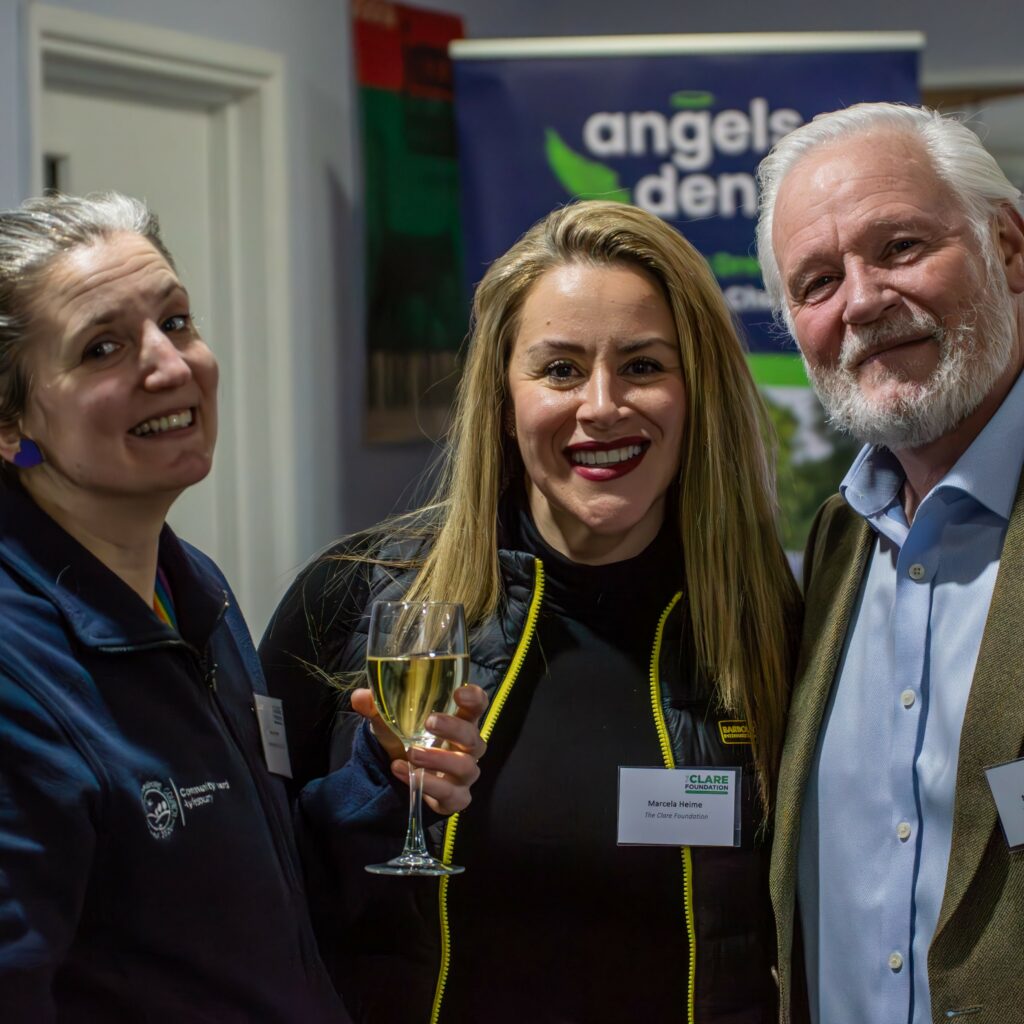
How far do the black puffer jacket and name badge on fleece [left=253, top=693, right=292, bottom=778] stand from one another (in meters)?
0.12

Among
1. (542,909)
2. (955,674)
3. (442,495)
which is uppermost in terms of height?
(442,495)

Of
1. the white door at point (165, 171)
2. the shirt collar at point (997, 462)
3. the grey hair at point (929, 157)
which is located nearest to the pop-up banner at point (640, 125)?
the white door at point (165, 171)

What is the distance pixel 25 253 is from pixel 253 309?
2.98 m

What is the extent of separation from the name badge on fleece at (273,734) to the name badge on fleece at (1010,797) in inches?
33.7

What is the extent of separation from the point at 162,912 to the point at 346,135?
11.6 ft

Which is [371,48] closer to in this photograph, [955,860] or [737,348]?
[737,348]

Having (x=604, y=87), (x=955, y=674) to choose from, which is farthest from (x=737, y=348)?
(x=604, y=87)

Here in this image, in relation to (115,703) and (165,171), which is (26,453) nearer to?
(115,703)

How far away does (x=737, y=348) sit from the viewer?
216 centimetres

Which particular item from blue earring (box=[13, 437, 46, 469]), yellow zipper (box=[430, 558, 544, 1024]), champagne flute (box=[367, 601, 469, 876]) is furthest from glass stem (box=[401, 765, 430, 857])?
blue earring (box=[13, 437, 46, 469])

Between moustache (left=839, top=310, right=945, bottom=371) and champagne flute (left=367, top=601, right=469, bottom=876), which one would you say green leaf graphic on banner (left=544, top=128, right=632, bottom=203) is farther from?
champagne flute (left=367, top=601, right=469, bottom=876)

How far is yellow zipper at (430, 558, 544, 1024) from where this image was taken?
6.29 feet

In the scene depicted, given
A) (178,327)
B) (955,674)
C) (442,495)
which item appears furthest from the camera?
(442,495)

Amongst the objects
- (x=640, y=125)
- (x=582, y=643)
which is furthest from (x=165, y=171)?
(x=582, y=643)
